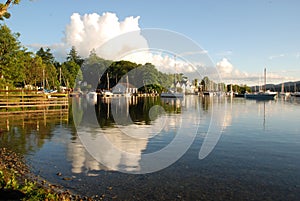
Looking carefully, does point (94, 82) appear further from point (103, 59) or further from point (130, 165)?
point (130, 165)

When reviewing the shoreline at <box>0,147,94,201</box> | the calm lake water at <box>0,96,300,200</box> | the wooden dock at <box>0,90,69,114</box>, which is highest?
the wooden dock at <box>0,90,69,114</box>

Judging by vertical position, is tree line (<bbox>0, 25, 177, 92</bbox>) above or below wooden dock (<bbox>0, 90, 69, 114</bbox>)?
above

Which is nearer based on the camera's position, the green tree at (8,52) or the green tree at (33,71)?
the green tree at (8,52)

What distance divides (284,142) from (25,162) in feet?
45.7

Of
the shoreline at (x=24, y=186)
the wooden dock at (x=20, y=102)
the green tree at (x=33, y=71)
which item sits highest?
the green tree at (x=33, y=71)

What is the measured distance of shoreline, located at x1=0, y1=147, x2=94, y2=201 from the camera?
6.68 m

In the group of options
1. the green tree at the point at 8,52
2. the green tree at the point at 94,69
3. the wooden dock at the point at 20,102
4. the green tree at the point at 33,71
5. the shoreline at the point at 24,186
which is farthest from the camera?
the green tree at the point at 94,69

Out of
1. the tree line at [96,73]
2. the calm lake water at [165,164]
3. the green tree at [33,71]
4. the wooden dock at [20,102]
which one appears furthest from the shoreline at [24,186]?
the tree line at [96,73]

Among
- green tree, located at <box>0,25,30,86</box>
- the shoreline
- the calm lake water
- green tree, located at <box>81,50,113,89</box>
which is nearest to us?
the shoreline

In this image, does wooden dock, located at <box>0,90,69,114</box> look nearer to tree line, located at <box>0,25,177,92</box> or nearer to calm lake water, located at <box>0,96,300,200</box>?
calm lake water, located at <box>0,96,300,200</box>

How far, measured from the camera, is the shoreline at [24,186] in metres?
6.68

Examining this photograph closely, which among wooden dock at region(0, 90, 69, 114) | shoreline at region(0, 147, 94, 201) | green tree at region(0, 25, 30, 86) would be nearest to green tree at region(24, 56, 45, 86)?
green tree at region(0, 25, 30, 86)

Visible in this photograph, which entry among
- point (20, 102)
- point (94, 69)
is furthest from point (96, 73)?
point (20, 102)

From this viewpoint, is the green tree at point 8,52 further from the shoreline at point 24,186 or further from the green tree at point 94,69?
the green tree at point 94,69
